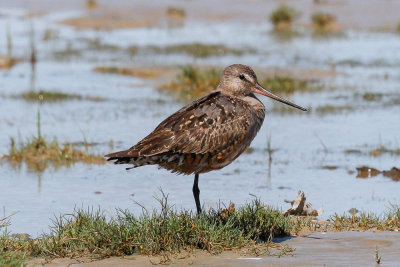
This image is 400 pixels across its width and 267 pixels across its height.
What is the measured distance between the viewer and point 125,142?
38.9 ft

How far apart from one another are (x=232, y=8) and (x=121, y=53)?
6.91m

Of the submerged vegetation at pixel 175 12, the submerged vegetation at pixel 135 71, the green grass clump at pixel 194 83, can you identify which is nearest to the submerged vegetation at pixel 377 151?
the green grass clump at pixel 194 83

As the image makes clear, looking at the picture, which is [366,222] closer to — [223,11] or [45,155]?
[45,155]

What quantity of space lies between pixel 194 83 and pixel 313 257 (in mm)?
9152

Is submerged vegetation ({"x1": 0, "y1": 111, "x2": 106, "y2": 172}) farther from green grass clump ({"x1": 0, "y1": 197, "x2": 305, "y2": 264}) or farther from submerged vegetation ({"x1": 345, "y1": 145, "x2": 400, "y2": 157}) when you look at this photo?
green grass clump ({"x1": 0, "y1": 197, "x2": 305, "y2": 264})

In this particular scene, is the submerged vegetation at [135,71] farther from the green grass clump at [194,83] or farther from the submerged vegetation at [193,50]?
the submerged vegetation at [193,50]

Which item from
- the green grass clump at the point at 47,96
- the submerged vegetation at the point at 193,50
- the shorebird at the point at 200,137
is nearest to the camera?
the shorebird at the point at 200,137

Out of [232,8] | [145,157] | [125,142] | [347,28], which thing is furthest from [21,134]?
[232,8]

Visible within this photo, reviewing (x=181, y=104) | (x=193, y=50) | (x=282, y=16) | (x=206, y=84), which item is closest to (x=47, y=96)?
(x=181, y=104)

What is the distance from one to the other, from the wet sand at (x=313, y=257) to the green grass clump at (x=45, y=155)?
4.22 m

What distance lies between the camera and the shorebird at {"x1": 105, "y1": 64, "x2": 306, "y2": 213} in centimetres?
743

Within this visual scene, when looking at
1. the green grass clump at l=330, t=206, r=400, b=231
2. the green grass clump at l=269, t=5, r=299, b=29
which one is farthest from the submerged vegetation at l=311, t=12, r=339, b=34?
the green grass clump at l=330, t=206, r=400, b=231

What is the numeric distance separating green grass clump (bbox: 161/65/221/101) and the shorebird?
7.46 metres

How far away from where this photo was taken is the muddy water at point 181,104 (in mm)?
9328
